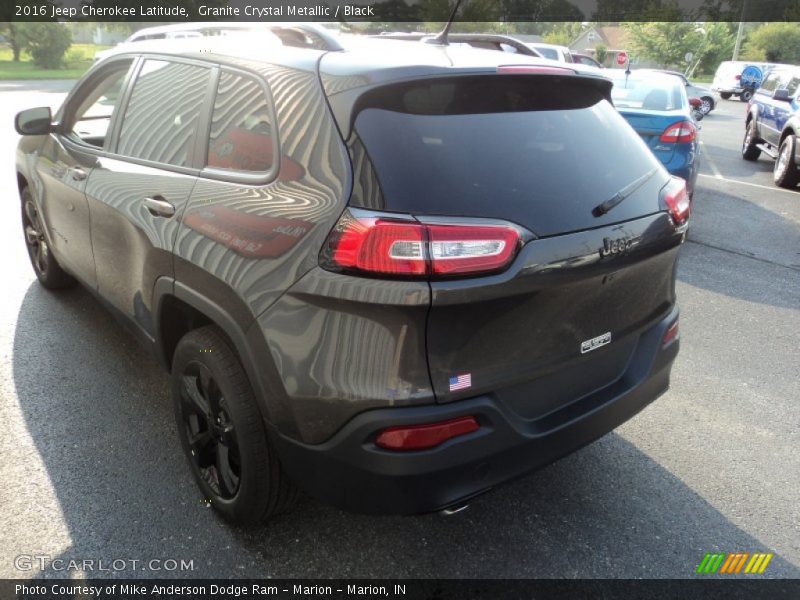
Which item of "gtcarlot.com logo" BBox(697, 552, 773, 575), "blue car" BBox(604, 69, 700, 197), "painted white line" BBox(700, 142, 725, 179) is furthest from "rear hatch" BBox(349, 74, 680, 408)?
"painted white line" BBox(700, 142, 725, 179)

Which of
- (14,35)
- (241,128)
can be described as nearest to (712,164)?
(241,128)

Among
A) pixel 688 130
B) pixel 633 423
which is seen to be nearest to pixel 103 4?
pixel 688 130

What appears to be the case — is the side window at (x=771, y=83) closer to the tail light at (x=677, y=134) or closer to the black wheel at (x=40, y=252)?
the tail light at (x=677, y=134)

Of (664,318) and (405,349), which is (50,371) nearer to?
(405,349)

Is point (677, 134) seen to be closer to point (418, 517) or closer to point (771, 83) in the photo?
point (418, 517)

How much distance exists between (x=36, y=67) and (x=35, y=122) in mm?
43110

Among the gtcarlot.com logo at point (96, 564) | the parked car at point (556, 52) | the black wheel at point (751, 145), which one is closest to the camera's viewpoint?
the gtcarlot.com logo at point (96, 564)

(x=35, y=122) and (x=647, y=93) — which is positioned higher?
(x=647, y=93)

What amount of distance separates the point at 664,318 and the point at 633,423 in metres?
0.97

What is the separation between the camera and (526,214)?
80.4 inches

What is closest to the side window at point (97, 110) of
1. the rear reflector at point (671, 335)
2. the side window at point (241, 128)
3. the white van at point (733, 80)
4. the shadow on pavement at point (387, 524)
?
the side window at point (241, 128)

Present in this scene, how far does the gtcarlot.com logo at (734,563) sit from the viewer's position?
2.46 m

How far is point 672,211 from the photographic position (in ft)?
8.27

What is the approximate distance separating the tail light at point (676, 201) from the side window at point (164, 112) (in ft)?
6.17
